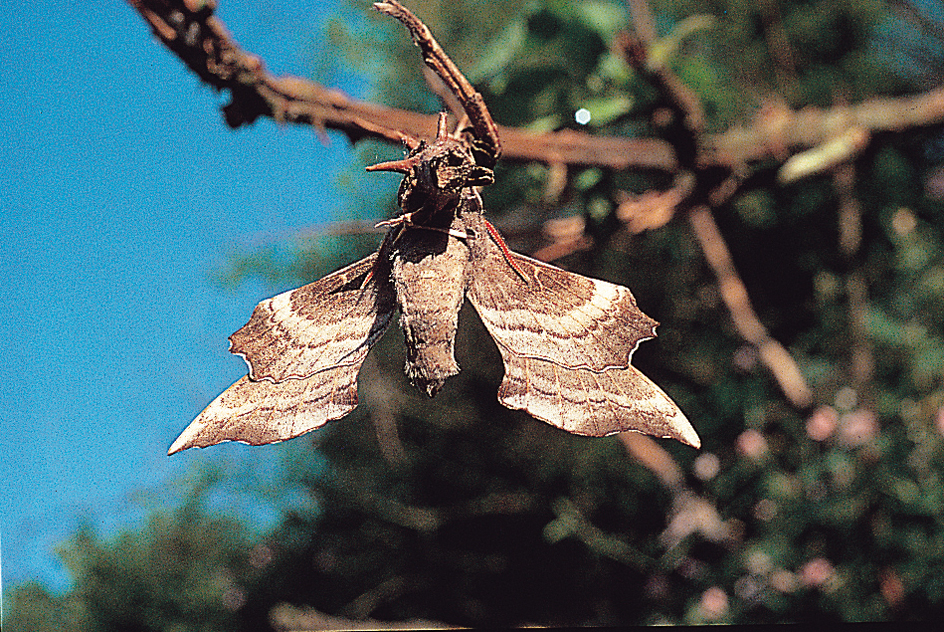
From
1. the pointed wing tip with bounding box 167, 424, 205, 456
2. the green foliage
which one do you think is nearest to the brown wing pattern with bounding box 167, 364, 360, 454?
the pointed wing tip with bounding box 167, 424, 205, 456

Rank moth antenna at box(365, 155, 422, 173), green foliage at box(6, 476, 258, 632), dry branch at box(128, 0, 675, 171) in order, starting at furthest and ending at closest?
green foliage at box(6, 476, 258, 632) → dry branch at box(128, 0, 675, 171) → moth antenna at box(365, 155, 422, 173)

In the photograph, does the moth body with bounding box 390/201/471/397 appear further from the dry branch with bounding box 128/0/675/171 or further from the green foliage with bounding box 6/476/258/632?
the green foliage with bounding box 6/476/258/632

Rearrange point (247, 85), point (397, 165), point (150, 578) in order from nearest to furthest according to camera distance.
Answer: point (397, 165)
point (247, 85)
point (150, 578)

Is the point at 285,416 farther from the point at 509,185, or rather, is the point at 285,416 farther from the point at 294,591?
the point at 294,591

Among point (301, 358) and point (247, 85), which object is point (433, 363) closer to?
point (301, 358)

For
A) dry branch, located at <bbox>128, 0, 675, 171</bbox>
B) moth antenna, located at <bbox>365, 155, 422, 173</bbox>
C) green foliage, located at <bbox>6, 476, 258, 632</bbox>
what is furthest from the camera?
green foliage, located at <bbox>6, 476, 258, 632</bbox>

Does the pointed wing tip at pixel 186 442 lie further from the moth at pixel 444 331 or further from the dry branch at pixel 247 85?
the dry branch at pixel 247 85

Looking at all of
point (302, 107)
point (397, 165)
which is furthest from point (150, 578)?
point (397, 165)
